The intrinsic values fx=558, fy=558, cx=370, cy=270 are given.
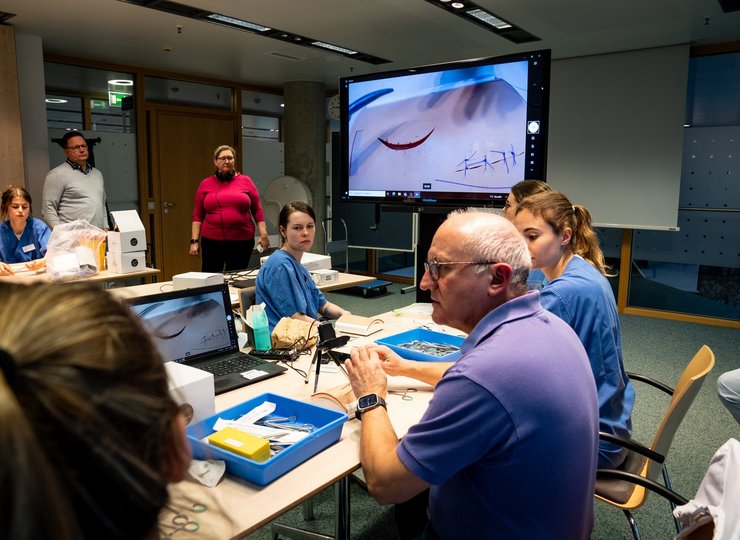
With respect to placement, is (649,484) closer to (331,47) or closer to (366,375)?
(366,375)

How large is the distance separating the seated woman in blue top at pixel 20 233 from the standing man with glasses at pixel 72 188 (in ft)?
1.54

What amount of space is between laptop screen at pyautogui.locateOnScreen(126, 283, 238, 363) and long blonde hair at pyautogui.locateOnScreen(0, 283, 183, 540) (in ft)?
4.05

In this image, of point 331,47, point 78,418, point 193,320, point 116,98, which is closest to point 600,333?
point 193,320

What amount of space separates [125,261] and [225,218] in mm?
982

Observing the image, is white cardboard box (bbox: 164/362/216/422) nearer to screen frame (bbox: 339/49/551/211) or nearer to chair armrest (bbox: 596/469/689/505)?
chair armrest (bbox: 596/469/689/505)

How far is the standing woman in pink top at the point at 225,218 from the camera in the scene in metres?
4.75

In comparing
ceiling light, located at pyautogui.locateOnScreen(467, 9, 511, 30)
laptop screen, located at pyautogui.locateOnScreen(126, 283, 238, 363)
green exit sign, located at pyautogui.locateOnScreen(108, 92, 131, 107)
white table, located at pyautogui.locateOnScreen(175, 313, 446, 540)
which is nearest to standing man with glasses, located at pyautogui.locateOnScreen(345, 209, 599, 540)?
white table, located at pyautogui.locateOnScreen(175, 313, 446, 540)

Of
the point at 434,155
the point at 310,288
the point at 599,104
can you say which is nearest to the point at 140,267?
the point at 310,288

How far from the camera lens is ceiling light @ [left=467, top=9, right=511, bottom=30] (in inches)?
174

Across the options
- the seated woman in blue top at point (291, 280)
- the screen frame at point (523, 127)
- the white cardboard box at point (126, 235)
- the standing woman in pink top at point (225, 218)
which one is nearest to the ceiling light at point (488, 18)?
the screen frame at point (523, 127)

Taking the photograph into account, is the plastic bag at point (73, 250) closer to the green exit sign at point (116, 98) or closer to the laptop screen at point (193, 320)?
the laptop screen at point (193, 320)

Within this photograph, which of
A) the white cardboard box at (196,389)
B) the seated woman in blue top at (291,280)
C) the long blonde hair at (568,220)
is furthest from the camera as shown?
the seated woman in blue top at (291,280)

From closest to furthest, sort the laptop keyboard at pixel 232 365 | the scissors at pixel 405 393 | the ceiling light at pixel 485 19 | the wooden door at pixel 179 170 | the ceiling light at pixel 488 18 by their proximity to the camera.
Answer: the scissors at pixel 405 393
the laptop keyboard at pixel 232 365
the ceiling light at pixel 485 19
the ceiling light at pixel 488 18
the wooden door at pixel 179 170

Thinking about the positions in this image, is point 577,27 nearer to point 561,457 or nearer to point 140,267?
point 140,267
